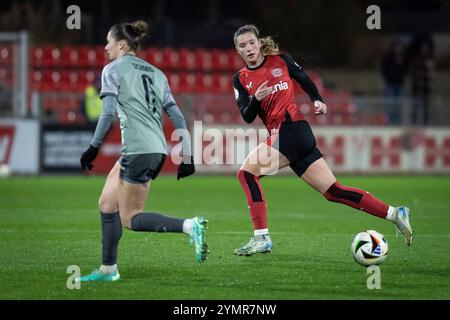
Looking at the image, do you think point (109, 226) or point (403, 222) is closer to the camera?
point (109, 226)

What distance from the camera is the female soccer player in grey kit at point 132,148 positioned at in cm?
811

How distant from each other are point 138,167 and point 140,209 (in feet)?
1.26

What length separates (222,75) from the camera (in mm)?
29938

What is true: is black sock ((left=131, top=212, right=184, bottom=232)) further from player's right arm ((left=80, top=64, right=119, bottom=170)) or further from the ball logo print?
the ball logo print

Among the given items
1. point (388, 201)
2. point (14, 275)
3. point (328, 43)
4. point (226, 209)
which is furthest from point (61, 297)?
point (328, 43)

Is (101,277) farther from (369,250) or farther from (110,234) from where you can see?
(369,250)

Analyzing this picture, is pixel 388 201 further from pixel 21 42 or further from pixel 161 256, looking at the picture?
pixel 21 42

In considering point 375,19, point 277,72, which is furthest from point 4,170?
point 277,72

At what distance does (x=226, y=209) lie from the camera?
620 inches

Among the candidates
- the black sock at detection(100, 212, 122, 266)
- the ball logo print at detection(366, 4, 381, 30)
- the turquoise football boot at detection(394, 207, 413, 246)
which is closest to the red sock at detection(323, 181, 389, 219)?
the turquoise football boot at detection(394, 207, 413, 246)

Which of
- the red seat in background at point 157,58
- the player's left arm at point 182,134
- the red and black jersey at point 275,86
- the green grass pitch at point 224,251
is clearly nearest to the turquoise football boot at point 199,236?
the green grass pitch at point 224,251

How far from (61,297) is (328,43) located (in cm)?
3279

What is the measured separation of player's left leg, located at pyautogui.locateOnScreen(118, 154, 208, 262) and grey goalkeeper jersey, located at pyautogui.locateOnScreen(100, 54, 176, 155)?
0.11 m

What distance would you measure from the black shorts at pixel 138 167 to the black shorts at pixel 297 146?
6.95 feet
